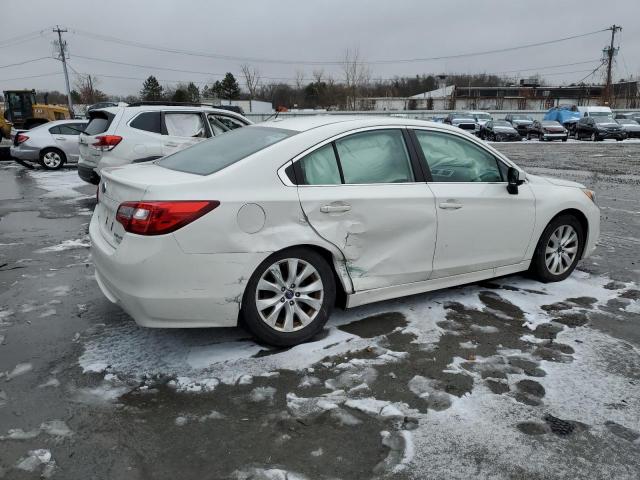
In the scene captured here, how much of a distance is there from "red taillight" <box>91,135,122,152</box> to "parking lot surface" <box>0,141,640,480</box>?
4346 millimetres

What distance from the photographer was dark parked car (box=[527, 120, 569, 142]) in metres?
33.7

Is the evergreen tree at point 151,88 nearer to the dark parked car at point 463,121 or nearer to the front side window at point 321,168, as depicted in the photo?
the dark parked car at point 463,121

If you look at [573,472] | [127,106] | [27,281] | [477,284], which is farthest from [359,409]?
[127,106]

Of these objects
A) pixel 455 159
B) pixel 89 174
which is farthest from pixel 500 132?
pixel 455 159

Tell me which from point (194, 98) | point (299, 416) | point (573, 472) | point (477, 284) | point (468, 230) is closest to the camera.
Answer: point (573, 472)

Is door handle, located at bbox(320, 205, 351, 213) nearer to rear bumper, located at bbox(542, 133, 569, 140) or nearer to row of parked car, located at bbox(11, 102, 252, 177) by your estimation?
row of parked car, located at bbox(11, 102, 252, 177)

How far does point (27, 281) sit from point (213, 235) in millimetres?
2967

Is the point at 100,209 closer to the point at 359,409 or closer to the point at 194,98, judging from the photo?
the point at 359,409

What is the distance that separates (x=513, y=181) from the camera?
15.1 ft

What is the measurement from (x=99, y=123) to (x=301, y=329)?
7.37 m

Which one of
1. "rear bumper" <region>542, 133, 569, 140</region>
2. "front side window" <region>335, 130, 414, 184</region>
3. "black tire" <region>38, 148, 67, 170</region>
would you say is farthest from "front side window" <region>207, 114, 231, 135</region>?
"rear bumper" <region>542, 133, 569, 140</region>

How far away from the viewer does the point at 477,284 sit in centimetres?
507

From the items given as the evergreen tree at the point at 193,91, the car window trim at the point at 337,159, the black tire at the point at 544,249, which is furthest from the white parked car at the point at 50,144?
the evergreen tree at the point at 193,91

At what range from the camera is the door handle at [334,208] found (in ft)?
11.9
